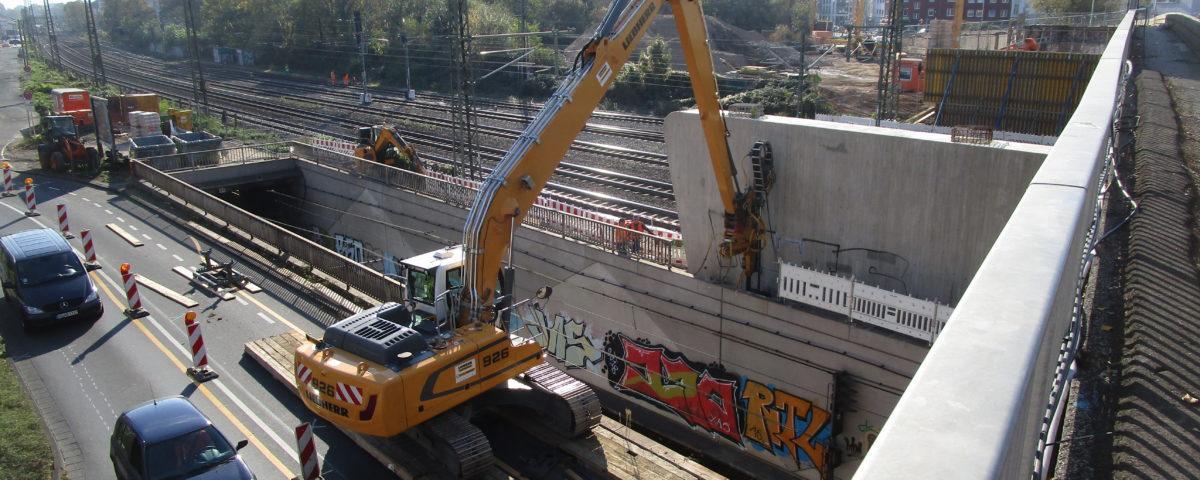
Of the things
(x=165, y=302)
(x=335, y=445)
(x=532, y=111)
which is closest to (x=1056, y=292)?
(x=335, y=445)

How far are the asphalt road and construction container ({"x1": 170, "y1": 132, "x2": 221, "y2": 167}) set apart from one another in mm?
8881

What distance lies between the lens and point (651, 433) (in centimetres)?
1886

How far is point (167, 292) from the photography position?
18.3 m

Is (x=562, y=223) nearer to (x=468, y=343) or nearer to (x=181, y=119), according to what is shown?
(x=468, y=343)

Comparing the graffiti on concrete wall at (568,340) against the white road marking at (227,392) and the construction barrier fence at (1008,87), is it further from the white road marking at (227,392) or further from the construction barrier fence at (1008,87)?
the construction barrier fence at (1008,87)

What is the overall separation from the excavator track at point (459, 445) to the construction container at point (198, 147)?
22.9m

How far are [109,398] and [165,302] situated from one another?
15.5ft

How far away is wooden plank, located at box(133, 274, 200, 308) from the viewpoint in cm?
1762

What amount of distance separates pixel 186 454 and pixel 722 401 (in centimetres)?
1090

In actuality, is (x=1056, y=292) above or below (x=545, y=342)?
above

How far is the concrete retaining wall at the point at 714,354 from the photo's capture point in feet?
50.9

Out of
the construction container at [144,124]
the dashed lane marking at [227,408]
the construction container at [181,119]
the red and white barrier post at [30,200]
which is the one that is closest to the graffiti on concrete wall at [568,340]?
the dashed lane marking at [227,408]

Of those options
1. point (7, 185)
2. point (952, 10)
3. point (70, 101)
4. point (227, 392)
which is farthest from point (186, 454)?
point (952, 10)

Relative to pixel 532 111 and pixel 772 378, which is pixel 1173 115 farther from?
pixel 532 111
